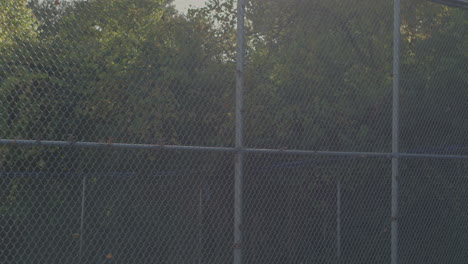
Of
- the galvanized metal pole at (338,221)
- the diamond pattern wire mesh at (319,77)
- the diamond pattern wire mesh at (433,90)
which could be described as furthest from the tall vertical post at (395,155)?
the diamond pattern wire mesh at (433,90)

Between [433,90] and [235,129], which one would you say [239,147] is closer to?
[235,129]

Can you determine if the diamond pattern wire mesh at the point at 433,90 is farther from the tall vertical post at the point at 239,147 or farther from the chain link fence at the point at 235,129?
the tall vertical post at the point at 239,147

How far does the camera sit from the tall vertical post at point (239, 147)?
159 inches

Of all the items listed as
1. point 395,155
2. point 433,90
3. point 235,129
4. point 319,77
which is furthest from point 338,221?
point 235,129

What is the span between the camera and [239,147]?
13.5 feet

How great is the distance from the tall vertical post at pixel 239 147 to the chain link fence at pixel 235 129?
0.01 metres

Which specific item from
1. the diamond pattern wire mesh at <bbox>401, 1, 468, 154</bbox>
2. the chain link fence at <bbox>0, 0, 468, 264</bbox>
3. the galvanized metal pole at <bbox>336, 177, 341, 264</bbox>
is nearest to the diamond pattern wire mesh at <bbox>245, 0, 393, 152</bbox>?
the chain link fence at <bbox>0, 0, 468, 264</bbox>

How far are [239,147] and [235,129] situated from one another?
0.22 metres

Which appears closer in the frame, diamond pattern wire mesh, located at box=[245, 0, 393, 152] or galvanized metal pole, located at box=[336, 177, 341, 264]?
diamond pattern wire mesh, located at box=[245, 0, 393, 152]

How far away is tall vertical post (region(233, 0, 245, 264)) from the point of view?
404 cm

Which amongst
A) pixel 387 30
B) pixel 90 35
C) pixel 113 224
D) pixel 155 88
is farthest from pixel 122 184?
pixel 387 30

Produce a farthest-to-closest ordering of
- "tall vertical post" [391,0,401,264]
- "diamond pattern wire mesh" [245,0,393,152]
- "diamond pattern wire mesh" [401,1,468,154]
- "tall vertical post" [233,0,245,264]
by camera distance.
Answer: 1. "diamond pattern wire mesh" [401,1,468,154]
2. "tall vertical post" [391,0,401,264]
3. "diamond pattern wire mesh" [245,0,393,152]
4. "tall vertical post" [233,0,245,264]

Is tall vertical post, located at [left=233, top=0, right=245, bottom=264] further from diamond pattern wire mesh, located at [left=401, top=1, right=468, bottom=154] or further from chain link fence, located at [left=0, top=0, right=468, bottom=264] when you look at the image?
diamond pattern wire mesh, located at [left=401, top=1, right=468, bottom=154]

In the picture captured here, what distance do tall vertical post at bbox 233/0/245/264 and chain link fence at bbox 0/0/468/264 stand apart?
0.04ft
